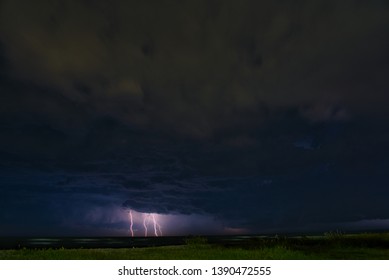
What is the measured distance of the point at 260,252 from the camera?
15578 mm

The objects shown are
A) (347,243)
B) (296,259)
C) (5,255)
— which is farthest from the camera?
(347,243)

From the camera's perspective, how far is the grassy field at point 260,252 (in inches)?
582

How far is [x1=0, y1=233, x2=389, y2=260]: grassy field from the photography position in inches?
582
